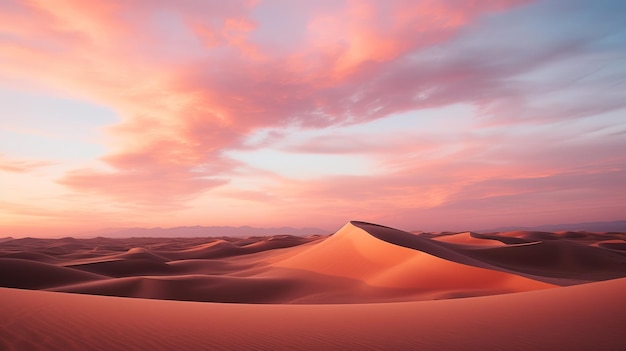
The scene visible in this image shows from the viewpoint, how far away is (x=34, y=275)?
16734 mm

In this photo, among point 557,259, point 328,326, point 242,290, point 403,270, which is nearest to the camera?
point 328,326

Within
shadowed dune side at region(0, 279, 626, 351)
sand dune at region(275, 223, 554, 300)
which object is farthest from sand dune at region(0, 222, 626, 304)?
shadowed dune side at region(0, 279, 626, 351)

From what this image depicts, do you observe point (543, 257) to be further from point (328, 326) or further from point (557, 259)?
point (328, 326)

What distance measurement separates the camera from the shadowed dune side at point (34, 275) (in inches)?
633

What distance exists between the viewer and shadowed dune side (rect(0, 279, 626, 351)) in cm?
388

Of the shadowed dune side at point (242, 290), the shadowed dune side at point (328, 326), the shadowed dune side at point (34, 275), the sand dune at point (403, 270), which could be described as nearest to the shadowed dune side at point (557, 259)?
the sand dune at point (403, 270)

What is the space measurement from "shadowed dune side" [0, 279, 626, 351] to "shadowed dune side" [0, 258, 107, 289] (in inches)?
468

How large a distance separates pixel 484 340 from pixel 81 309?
5187 mm

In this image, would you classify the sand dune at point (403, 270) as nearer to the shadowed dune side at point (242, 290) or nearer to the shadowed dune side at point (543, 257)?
the shadowed dune side at point (242, 290)

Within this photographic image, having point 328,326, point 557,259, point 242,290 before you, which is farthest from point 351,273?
point 557,259

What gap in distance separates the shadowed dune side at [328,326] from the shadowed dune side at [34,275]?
11.9 meters

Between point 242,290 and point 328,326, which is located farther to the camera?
point 242,290

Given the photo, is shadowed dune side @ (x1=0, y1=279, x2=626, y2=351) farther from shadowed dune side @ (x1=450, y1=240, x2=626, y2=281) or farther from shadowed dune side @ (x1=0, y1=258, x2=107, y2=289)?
shadowed dune side @ (x1=450, y1=240, x2=626, y2=281)

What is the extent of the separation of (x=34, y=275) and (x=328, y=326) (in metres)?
17.1
